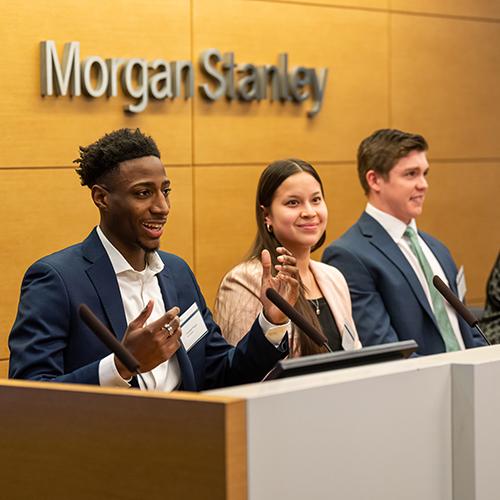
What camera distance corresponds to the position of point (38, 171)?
5117 mm

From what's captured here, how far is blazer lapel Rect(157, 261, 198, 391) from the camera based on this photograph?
325 centimetres

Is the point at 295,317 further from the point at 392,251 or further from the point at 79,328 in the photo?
the point at 392,251

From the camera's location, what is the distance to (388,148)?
5047 mm

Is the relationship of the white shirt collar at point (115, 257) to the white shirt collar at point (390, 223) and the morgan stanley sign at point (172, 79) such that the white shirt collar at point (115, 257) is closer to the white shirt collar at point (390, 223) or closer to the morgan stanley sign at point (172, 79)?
the white shirt collar at point (390, 223)

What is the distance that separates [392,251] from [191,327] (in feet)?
5.48

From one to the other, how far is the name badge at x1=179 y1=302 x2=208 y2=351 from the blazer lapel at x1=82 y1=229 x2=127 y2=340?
0.20m

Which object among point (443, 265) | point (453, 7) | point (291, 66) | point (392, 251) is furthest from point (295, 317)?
point (453, 7)

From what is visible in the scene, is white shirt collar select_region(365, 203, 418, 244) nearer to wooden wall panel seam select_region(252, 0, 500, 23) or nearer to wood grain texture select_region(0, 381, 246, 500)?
wooden wall panel seam select_region(252, 0, 500, 23)

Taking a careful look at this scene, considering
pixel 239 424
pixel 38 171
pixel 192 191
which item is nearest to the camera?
pixel 239 424

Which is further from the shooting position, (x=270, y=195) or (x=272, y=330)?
(x=270, y=195)

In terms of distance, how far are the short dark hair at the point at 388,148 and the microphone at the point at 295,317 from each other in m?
2.19

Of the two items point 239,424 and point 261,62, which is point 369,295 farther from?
point 239,424

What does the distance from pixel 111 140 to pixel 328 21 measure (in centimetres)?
340

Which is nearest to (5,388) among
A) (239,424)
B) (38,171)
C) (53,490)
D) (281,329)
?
(53,490)
